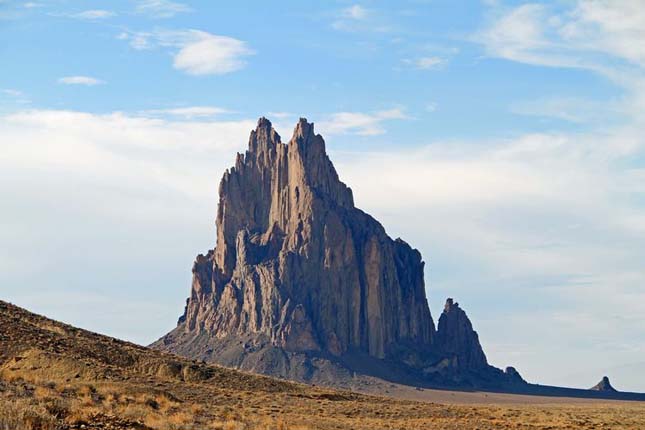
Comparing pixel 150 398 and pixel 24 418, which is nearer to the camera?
pixel 24 418

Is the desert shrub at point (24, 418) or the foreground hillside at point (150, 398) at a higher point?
the foreground hillside at point (150, 398)

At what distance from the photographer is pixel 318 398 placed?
3068 inches

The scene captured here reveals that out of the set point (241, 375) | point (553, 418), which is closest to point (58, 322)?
point (241, 375)

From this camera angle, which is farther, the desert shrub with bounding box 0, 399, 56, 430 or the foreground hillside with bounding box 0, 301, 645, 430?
the foreground hillside with bounding box 0, 301, 645, 430

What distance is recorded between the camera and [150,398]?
53406 millimetres

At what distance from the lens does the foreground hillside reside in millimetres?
39375

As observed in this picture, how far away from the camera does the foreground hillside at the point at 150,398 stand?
129ft

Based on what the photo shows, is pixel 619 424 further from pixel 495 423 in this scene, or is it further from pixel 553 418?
pixel 495 423

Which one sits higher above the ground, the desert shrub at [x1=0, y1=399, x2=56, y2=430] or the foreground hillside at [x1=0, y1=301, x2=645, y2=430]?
the foreground hillside at [x1=0, y1=301, x2=645, y2=430]

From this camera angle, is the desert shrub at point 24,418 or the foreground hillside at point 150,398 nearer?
the desert shrub at point 24,418

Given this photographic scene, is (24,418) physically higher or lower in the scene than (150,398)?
lower

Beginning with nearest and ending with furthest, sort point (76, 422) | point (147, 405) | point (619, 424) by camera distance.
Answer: point (76, 422)
point (147, 405)
point (619, 424)

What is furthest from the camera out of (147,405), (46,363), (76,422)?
(46,363)

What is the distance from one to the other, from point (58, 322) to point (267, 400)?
24622 mm
